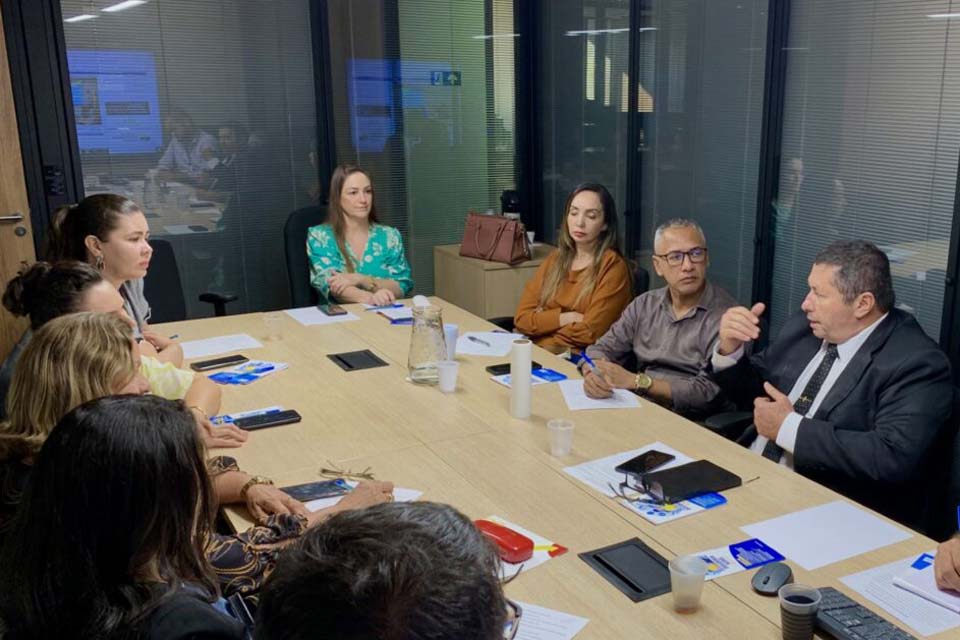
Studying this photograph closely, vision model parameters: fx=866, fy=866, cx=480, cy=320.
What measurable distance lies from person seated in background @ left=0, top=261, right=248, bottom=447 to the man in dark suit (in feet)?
5.38

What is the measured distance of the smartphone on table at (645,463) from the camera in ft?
6.91

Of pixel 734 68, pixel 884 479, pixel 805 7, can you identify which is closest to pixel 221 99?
pixel 734 68

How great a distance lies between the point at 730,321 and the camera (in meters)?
2.78

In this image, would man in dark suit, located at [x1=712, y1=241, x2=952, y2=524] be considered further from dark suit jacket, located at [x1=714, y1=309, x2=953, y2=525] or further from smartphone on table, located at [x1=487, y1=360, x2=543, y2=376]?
smartphone on table, located at [x1=487, y1=360, x2=543, y2=376]

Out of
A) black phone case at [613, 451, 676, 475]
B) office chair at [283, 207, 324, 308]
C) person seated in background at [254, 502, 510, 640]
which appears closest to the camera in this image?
person seated in background at [254, 502, 510, 640]

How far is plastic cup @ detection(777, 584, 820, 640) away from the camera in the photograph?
142cm

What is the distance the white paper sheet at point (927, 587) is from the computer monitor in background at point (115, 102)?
4362mm

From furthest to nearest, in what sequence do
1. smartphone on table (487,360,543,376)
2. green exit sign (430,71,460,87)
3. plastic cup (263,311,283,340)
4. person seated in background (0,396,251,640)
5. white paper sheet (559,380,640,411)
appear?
green exit sign (430,71,460,87) < plastic cup (263,311,283,340) < smartphone on table (487,360,543,376) < white paper sheet (559,380,640,411) < person seated in background (0,396,251,640)

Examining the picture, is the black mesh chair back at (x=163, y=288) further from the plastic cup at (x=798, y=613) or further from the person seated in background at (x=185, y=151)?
the plastic cup at (x=798, y=613)

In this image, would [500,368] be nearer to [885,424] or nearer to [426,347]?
[426,347]

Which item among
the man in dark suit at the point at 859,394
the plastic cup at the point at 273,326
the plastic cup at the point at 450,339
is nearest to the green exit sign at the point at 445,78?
the plastic cup at the point at 273,326

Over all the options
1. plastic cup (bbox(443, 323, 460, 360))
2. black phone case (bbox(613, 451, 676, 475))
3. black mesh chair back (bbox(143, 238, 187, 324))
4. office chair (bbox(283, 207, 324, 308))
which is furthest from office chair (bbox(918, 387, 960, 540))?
black mesh chair back (bbox(143, 238, 187, 324))

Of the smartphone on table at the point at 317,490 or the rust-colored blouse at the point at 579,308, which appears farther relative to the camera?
the rust-colored blouse at the point at 579,308

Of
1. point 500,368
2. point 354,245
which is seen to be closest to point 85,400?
point 500,368
